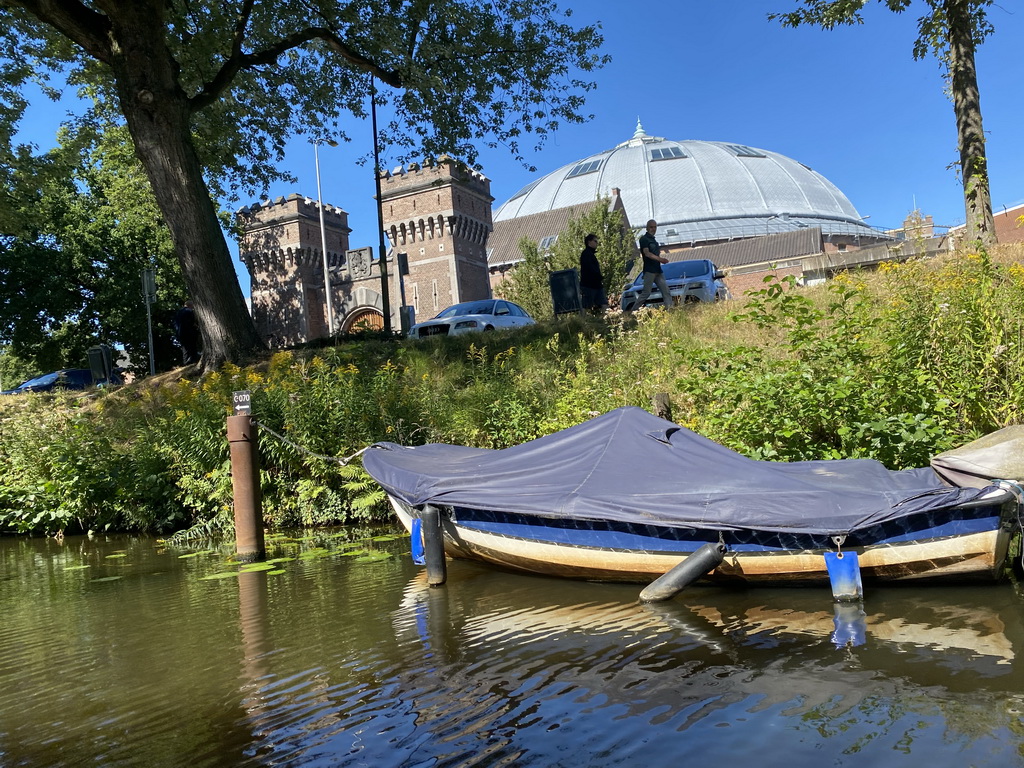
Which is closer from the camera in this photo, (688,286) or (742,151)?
(688,286)

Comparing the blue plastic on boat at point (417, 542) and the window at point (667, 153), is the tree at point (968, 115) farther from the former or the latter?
the window at point (667, 153)

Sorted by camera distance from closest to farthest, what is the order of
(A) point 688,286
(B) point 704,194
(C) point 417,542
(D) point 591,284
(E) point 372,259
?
(C) point 417,542, (D) point 591,284, (A) point 688,286, (E) point 372,259, (B) point 704,194

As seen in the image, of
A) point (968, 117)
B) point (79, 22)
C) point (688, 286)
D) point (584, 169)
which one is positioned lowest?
point (688, 286)

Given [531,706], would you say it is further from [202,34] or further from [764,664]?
[202,34]

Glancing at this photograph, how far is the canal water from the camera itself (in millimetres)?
3949

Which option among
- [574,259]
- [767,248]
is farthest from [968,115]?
[767,248]

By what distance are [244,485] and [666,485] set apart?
5.53 metres

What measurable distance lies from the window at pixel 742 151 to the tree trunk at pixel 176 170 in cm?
8666

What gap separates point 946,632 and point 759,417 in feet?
12.5

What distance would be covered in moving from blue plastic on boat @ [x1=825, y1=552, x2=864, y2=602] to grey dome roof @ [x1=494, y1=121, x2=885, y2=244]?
242 ft

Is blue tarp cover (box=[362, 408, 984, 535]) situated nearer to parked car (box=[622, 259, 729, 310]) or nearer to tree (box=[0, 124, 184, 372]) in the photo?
parked car (box=[622, 259, 729, 310])

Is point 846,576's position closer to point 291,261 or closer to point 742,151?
point 291,261

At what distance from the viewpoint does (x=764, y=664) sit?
4926 mm

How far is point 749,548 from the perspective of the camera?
646 cm
